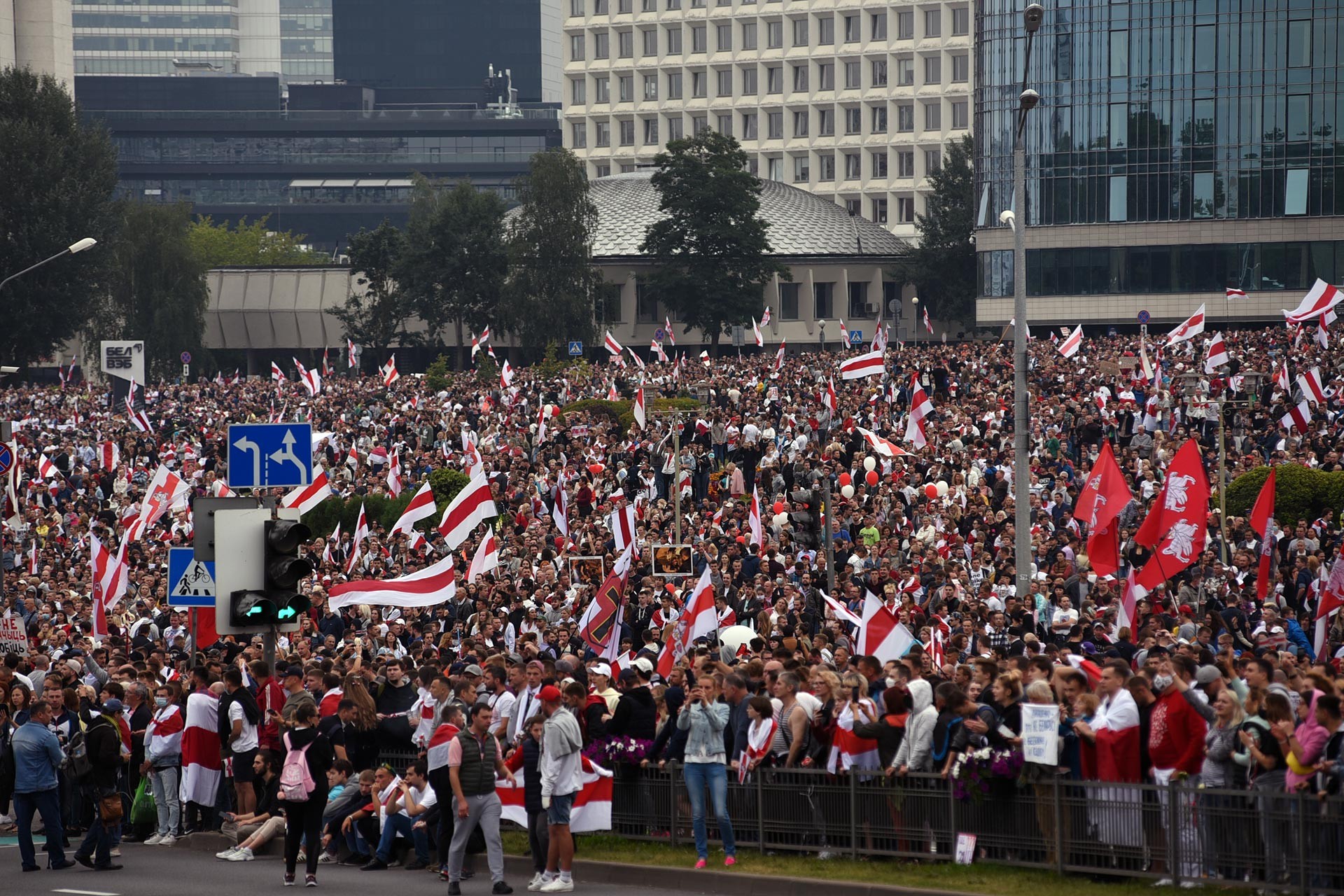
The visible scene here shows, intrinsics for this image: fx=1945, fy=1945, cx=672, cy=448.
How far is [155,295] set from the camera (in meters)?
89.2

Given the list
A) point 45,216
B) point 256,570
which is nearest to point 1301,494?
point 256,570

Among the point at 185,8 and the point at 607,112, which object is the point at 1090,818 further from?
the point at 185,8

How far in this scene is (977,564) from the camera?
26.5m

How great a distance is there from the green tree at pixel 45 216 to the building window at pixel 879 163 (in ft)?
169

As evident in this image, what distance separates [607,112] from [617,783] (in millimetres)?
114879

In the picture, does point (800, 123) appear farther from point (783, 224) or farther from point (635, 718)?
point (635, 718)

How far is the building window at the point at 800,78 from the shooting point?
396ft

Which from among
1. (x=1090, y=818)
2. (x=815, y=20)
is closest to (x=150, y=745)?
(x=1090, y=818)

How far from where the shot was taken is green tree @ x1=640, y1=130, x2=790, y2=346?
308 feet

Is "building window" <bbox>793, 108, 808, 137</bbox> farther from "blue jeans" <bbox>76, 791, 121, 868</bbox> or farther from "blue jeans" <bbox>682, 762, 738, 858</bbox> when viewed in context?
"blue jeans" <bbox>682, 762, 738, 858</bbox>

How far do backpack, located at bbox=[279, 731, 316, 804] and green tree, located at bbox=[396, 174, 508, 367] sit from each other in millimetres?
75907

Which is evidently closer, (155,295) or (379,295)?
(155,295)

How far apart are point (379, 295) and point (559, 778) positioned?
8193cm

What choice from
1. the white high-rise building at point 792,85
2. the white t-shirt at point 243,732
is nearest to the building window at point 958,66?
the white high-rise building at point 792,85
